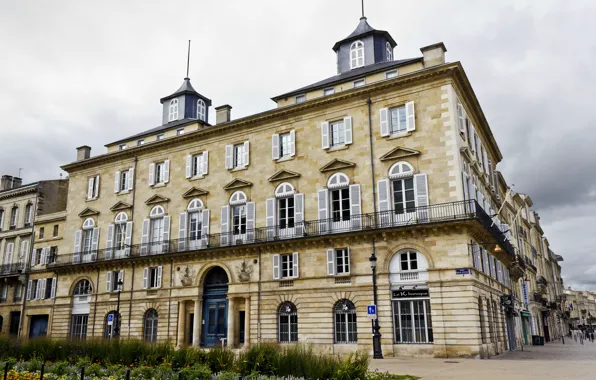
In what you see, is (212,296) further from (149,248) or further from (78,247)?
(78,247)

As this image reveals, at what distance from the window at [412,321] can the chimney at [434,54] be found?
1316 centimetres

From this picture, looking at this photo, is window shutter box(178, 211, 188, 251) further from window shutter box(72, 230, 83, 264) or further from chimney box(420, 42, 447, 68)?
chimney box(420, 42, 447, 68)

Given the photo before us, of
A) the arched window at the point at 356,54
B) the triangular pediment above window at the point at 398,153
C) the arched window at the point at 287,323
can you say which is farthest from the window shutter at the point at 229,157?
the triangular pediment above window at the point at 398,153

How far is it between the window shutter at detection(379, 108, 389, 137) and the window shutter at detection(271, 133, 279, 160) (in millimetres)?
7080

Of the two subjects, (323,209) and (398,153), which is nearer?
(398,153)

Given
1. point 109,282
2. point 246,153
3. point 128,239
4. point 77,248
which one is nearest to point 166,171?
point 128,239

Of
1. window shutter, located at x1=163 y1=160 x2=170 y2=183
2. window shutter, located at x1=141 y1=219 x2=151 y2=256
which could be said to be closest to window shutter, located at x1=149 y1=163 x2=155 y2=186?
window shutter, located at x1=163 y1=160 x2=170 y2=183

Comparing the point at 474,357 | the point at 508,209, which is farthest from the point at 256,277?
the point at 508,209

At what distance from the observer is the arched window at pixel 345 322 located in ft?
89.0

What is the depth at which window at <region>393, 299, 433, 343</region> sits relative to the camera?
2520 centimetres

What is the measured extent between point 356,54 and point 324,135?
9.08 meters

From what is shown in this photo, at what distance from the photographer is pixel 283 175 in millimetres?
31734

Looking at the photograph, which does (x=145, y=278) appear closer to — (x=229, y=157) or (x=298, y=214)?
(x=229, y=157)

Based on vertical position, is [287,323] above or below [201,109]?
below
